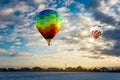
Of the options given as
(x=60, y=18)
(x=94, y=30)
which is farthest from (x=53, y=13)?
(x=94, y=30)

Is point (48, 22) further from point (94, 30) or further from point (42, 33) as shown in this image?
point (94, 30)

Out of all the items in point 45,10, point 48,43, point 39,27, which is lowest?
point 48,43

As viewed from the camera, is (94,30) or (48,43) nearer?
(48,43)

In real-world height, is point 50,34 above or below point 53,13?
below

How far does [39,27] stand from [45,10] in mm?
2642

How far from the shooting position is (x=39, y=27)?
116 ft

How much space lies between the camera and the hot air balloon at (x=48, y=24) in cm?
3506

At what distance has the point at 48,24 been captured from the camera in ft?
115

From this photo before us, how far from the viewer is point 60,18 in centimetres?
3606

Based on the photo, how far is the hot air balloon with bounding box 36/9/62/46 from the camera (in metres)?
35.1

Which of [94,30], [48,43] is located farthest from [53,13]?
[94,30]

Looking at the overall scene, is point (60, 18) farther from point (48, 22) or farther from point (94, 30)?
point (94, 30)

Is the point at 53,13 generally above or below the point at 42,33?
above

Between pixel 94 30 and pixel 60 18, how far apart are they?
20.8 metres
